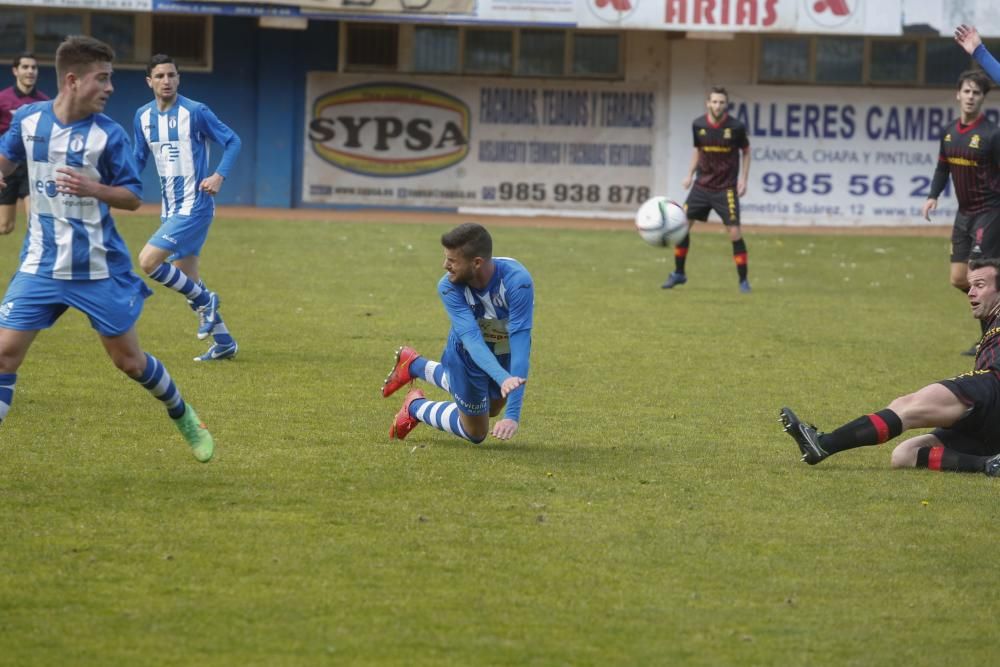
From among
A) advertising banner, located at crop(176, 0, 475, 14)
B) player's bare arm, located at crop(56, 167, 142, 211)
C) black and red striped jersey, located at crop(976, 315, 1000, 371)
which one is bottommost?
black and red striped jersey, located at crop(976, 315, 1000, 371)

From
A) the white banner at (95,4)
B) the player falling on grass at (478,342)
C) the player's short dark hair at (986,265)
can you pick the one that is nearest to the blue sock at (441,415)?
the player falling on grass at (478,342)

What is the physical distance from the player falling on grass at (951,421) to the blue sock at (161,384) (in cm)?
311

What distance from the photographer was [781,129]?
1032 inches

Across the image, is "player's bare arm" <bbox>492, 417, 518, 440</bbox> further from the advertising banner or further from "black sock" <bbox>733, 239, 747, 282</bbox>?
the advertising banner

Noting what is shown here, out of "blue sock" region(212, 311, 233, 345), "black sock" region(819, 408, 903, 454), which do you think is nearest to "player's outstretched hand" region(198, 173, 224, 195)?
"blue sock" region(212, 311, 233, 345)

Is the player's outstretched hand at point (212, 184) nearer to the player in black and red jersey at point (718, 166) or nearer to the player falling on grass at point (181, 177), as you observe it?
the player falling on grass at point (181, 177)

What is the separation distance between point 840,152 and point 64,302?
21449 mm

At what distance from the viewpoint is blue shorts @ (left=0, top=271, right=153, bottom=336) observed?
6.68 meters

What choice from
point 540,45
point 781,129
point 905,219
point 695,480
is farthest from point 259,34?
point 695,480

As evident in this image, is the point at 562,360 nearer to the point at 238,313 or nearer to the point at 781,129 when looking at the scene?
the point at 238,313

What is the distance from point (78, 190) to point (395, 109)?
20.3 meters

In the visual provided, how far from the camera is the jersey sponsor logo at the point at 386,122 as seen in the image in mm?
26453

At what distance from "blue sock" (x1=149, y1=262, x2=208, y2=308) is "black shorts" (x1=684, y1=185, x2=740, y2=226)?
748 cm

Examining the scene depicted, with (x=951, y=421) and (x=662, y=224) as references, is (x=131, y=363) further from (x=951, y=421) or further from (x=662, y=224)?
(x=662, y=224)
